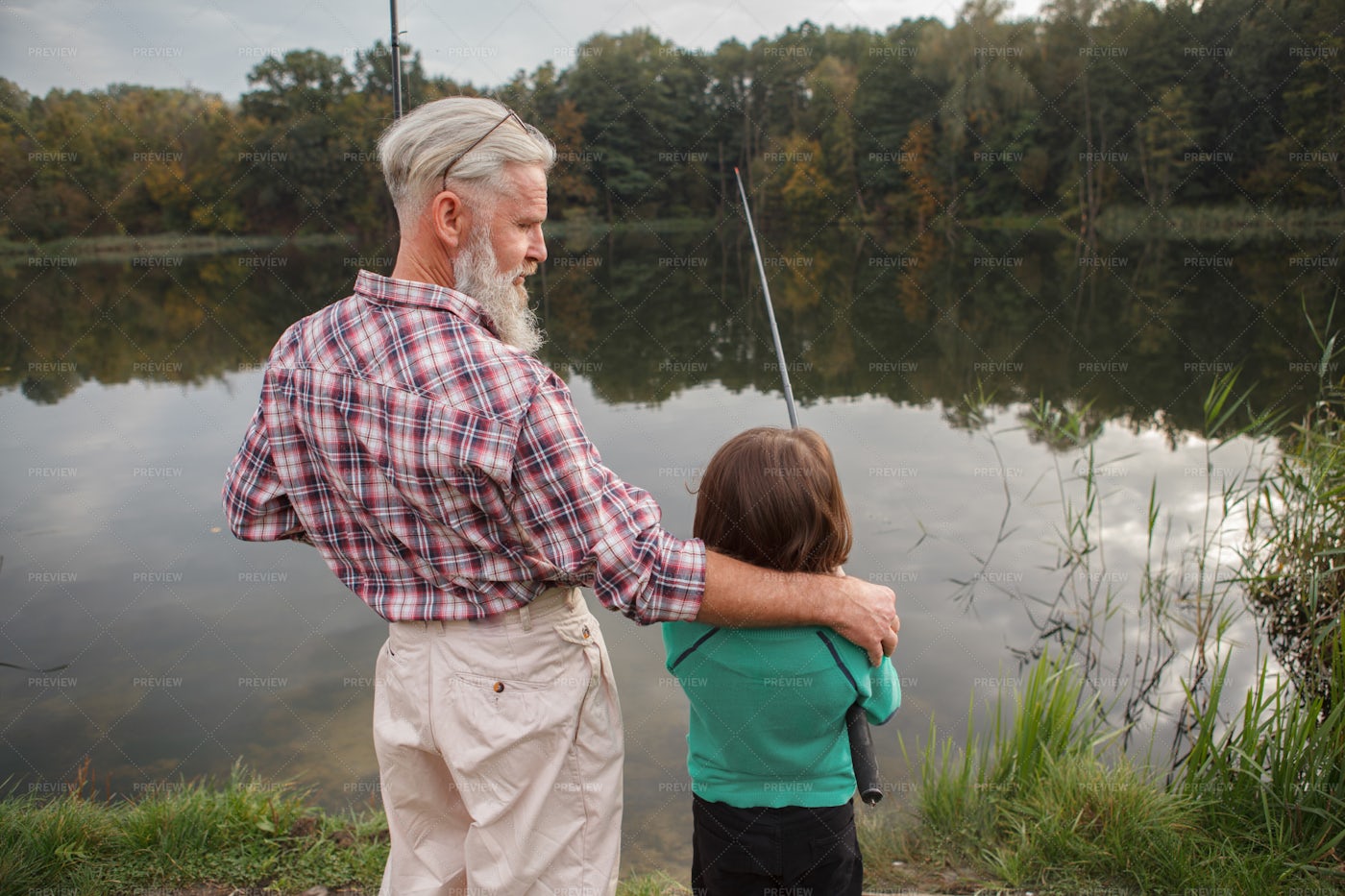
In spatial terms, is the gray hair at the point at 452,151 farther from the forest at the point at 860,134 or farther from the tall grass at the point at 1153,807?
the forest at the point at 860,134

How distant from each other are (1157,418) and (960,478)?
2.27 m

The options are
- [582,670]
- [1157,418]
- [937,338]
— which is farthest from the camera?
[937,338]

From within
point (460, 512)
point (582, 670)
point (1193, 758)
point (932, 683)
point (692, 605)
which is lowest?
point (932, 683)

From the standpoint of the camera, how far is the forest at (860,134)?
976 inches

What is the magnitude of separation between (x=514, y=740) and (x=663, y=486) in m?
4.46

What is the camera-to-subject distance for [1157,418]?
23.9 ft

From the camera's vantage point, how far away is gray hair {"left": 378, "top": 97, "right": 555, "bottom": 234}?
124 cm

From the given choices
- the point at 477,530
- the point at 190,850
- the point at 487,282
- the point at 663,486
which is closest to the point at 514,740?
the point at 477,530

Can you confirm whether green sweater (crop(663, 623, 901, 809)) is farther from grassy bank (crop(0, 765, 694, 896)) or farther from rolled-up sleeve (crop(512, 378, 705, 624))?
grassy bank (crop(0, 765, 694, 896))

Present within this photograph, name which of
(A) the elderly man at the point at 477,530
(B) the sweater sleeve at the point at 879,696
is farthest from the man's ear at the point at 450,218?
(B) the sweater sleeve at the point at 879,696

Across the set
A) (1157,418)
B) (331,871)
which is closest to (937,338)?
(1157,418)

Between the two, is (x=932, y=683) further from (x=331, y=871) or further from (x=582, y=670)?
(x=582, y=670)

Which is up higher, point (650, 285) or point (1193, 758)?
point (650, 285)

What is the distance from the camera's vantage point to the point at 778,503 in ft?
4.44
